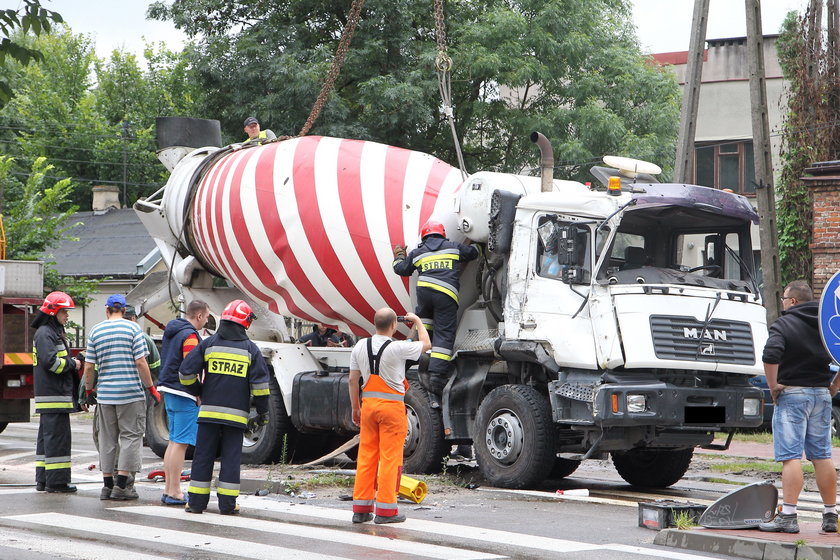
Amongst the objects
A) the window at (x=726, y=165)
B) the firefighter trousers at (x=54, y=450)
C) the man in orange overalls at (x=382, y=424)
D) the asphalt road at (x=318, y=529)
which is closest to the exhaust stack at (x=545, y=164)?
the asphalt road at (x=318, y=529)

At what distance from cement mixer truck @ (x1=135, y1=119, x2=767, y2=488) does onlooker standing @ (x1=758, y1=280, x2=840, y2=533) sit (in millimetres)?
1881

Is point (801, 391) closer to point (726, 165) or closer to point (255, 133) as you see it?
point (255, 133)

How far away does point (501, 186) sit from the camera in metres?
11.1

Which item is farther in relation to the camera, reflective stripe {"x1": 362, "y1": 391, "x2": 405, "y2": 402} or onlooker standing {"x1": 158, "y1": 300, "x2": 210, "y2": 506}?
onlooker standing {"x1": 158, "y1": 300, "x2": 210, "y2": 506}

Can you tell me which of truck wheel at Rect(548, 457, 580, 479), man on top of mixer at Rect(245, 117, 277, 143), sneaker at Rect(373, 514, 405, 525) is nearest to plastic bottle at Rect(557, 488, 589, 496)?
truck wheel at Rect(548, 457, 580, 479)

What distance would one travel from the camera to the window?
32406 mm

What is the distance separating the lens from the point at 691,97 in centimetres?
1631

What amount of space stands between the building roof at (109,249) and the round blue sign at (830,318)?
85.2ft

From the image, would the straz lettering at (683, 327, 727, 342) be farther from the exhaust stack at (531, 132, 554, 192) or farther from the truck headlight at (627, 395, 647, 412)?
the exhaust stack at (531, 132, 554, 192)

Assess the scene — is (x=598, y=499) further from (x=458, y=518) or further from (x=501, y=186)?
(x=501, y=186)

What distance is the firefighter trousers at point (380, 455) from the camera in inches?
330

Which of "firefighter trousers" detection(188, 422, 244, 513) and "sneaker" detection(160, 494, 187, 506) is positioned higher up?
"firefighter trousers" detection(188, 422, 244, 513)

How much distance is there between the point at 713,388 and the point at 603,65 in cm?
1605

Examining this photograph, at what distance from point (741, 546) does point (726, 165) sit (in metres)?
26.6
